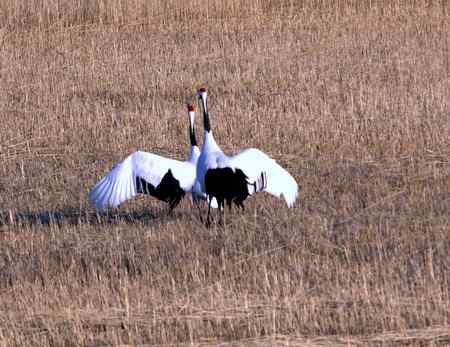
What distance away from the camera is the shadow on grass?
9367 mm

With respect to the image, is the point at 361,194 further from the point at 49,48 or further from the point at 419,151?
the point at 49,48

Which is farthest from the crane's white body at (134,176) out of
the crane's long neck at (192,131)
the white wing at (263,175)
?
the white wing at (263,175)

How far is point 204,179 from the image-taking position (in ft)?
28.7

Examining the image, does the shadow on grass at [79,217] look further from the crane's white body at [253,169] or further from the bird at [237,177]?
the crane's white body at [253,169]

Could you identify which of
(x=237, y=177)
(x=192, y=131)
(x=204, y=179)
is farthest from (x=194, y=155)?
(x=237, y=177)

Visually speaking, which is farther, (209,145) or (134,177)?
(134,177)

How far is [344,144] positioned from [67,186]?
9.08 ft

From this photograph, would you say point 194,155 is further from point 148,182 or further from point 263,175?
point 263,175

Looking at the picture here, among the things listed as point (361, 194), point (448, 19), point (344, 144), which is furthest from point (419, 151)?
point (448, 19)

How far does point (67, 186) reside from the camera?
35.1 feet

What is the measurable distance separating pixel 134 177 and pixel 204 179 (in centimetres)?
72

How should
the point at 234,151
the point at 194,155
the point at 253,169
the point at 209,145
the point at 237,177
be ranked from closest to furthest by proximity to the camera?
the point at 237,177 → the point at 253,169 → the point at 209,145 → the point at 194,155 → the point at 234,151

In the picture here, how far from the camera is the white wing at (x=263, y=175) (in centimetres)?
874

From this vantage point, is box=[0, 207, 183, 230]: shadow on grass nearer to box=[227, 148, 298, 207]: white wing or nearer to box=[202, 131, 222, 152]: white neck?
box=[202, 131, 222, 152]: white neck
